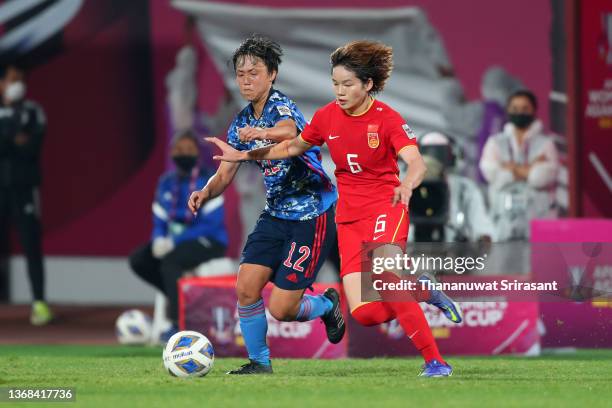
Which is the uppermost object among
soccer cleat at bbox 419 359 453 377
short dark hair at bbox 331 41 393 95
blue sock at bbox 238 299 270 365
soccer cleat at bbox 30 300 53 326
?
short dark hair at bbox 331 41 393 95

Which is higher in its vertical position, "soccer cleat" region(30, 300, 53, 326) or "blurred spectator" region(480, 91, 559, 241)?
"blurred spectator" region(480, 91, 559, 241)

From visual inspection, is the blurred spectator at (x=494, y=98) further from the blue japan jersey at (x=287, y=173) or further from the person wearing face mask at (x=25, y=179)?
the blue japan jersey at (x=287, y=173)

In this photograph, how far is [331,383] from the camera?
24.6ft

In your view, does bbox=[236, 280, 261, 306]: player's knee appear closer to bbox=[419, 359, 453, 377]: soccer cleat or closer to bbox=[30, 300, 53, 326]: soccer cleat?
bbox=[419, 359, 453, 377]: soccer cleat

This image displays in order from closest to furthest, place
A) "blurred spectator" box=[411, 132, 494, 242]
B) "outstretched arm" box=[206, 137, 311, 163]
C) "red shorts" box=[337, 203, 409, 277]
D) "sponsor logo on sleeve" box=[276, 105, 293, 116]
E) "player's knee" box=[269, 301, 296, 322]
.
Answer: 1. "red shorts" box=[337, 203, 409, 277]
2. "outstretched arm" box=[206, 137, 311, 163]
3. "sponsor logo on sleeve" box=[276, 105, 293, 116]
4. "player's knee" box=[269, 301, 296, 322]
5. "blurred spectator" box=[411, 132, 494, 242]

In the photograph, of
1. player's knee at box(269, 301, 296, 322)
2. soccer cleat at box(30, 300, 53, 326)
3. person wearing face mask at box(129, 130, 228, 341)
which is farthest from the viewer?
soccer cleat at box(30, 300, 53, 326)

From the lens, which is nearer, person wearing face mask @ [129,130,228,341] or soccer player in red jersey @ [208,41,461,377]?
soccer player in red jersey @ [208,41,461,377]

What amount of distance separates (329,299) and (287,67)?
19.3 feet

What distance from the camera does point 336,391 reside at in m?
7.13

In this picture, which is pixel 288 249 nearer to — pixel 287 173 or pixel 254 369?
pixel 287 173

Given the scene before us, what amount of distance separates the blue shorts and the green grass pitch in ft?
1.96

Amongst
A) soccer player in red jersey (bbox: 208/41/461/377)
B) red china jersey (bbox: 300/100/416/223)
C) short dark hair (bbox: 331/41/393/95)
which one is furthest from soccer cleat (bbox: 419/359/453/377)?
short dark hair (bbox: 331/41/393/95)

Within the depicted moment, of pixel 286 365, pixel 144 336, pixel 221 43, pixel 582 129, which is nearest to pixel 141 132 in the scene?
pixel 221 43

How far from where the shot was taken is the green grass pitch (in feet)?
22.2
